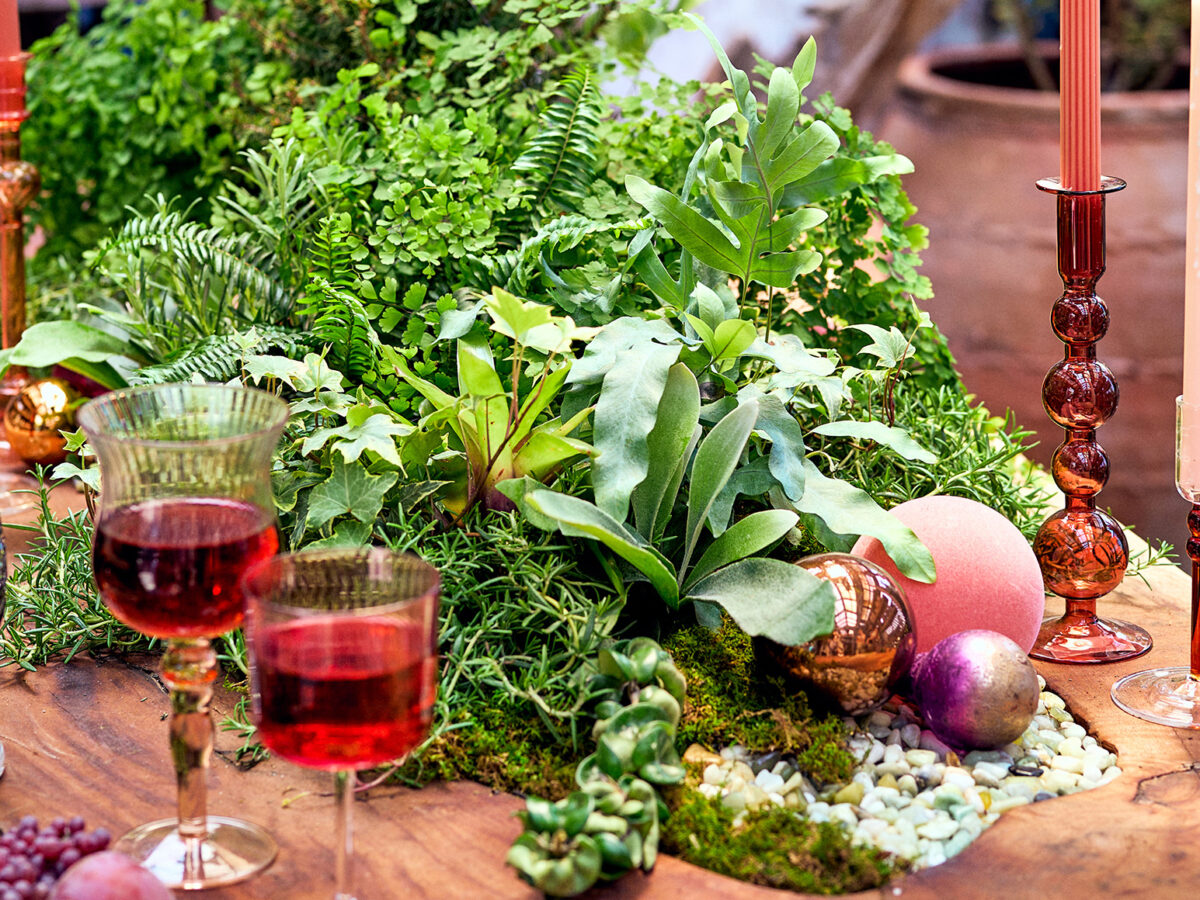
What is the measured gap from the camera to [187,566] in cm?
69

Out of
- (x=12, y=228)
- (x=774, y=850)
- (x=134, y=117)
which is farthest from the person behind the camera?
(x=134, y=117)

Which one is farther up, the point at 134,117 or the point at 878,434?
the point at 134,117

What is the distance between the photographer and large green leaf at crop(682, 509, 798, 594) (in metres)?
0.89

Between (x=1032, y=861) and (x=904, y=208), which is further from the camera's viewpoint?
(x=904, y=208)

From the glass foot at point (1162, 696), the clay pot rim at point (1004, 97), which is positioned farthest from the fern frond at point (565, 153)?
the clay pot rim at point (1004, 97)

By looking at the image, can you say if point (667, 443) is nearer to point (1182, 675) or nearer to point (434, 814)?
point (434, 814)

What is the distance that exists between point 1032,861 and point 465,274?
0.68 meters

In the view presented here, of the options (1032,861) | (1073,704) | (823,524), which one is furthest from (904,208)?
(1032,861)

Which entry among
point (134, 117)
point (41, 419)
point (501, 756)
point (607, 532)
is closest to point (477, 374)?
point (607, 532)

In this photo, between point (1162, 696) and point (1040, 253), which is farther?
point (1040, 253)

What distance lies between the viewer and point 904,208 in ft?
4.23

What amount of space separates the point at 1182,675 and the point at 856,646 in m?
0.29

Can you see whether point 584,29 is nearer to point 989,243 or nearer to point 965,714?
point 989,243

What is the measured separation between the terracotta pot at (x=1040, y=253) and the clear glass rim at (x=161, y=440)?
1.33 m
